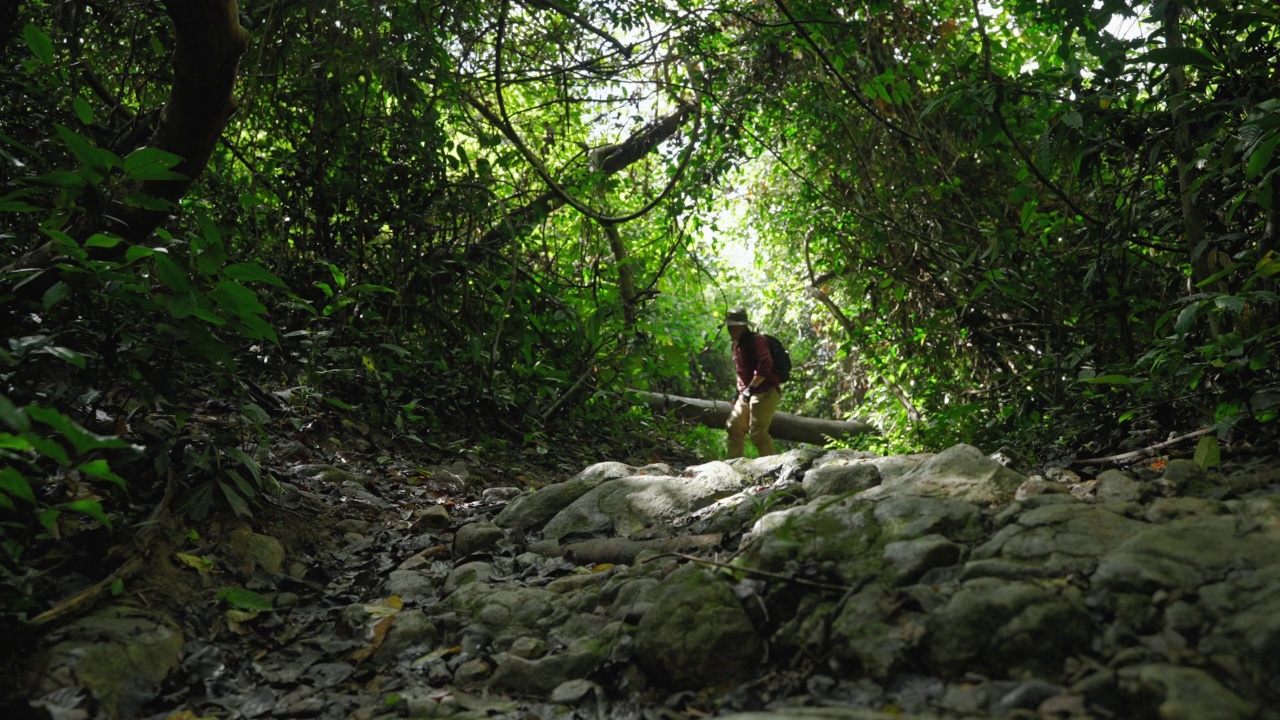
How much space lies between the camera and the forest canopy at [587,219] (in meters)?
2.86

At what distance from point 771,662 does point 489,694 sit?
0.83m

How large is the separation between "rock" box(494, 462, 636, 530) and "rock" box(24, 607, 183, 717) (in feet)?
5.64

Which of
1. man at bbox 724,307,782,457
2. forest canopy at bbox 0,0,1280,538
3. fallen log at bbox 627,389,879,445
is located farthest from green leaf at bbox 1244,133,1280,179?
fallen log at bbox 627,389,879,445

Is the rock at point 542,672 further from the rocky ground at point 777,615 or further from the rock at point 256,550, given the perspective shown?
the rock at point 256,550

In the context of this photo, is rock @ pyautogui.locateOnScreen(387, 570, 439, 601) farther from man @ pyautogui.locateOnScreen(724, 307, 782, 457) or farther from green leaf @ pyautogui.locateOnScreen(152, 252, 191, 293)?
man @ pyautogui.locateOnScreen(724, 307, 782, 457)

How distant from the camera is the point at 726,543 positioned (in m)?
3.02

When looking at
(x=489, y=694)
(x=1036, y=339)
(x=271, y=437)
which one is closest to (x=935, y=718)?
(x=489, y=694)

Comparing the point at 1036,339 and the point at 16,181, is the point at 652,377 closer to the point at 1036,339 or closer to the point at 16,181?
the point at 1036,339

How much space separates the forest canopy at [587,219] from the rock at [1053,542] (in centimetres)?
102

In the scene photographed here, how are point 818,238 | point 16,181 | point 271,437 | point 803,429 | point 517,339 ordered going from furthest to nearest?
point 803,429 → point 818,238 → point 517,339 → point 271,437 → point 16,181

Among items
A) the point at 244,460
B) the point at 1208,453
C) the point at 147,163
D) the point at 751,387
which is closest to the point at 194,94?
the point at 147,163

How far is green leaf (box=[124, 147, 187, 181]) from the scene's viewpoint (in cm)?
258

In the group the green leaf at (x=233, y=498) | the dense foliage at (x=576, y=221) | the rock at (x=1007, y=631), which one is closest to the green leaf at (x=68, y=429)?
the dense foliage at (x=576, y=221)

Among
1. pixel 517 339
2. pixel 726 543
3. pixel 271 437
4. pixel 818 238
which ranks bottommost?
pixel 726 543
